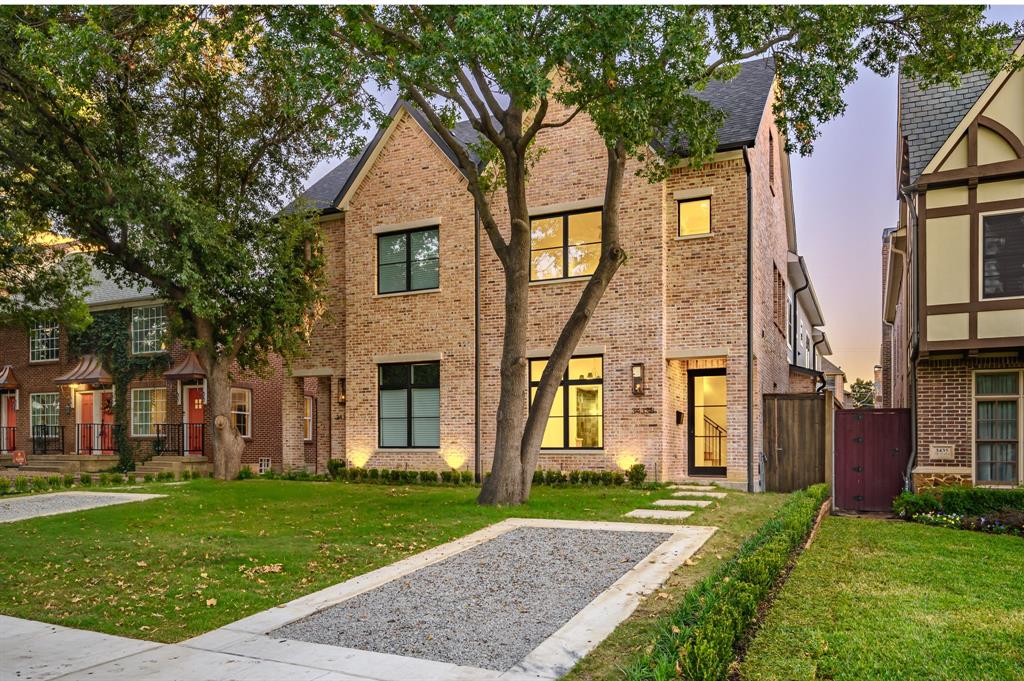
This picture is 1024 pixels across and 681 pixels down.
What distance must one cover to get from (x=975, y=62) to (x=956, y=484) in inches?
282

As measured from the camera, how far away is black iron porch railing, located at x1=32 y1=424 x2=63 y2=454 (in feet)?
90.9

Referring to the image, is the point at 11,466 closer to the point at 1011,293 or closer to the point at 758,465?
the point at 758,465

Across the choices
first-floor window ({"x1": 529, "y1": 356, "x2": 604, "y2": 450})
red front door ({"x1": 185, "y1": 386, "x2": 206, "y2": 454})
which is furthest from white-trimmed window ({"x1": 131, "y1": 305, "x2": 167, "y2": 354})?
first-floor window ({"x1": 529, "y1": 356, "x2": 604, "y2": 450})

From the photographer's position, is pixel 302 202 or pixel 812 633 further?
pixel 302 202

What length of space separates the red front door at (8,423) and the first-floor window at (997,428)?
32.6m

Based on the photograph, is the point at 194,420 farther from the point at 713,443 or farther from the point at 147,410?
the point at 713,443

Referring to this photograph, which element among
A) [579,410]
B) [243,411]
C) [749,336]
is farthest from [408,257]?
[243,411]

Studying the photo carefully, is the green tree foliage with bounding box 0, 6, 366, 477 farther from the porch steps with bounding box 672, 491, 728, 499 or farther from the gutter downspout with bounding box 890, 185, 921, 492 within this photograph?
the gutter downspout with bounding box 890, 185, 921, 492

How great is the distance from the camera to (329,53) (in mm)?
10188

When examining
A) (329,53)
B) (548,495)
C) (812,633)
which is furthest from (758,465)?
(329,53)

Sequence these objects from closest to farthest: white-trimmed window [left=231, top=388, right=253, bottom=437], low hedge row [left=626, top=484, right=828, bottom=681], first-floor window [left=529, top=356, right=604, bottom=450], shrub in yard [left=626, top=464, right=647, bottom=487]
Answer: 1. low hedge row [left=626, top=484, right=828, bottom=681]
2. shrub in yard [left=626, top=464, right=647, bottom=487]
3. first-floor window [left=529, top=356, right=604, bottom=450]
4. white-trimmed window [left=231, top=388, right=253, bottom=437]

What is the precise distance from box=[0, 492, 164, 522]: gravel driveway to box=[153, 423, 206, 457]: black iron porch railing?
26.3 feet

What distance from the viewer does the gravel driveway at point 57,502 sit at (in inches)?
513

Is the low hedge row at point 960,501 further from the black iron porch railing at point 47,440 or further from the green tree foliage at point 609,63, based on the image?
the black iron porch railing at point 47,440
